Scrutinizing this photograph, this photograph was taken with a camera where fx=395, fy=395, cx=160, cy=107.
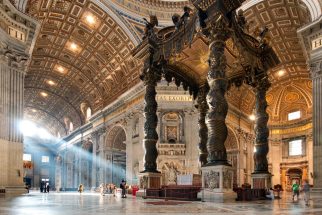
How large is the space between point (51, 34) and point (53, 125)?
74.4ft

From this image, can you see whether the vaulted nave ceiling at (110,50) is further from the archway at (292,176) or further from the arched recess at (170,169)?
the arched recess at (170,169)

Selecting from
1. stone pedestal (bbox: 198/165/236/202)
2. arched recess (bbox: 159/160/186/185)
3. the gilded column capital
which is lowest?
arched recess (bbox: 159/160/186/185)

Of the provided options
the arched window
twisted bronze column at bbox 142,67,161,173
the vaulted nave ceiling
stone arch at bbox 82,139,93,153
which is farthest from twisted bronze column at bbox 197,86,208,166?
stone arch at bbox 82,139,93,153

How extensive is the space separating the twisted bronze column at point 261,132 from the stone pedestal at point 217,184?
3.13 m

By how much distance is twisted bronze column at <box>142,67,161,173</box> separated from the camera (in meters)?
12.5

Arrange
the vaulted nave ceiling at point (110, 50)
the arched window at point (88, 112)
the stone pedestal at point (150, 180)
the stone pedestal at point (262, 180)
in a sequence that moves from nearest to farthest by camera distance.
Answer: the stone pedestal at point (262, 180) < the stone pedestal at point (150, 180) < the vaulted nave ceiling at point (110, 50) < the arched window at point (88, 112)

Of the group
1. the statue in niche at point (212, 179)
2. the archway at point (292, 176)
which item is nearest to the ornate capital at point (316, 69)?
the statue in niche at point (212, 179)

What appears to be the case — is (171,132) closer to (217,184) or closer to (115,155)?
(115,155)

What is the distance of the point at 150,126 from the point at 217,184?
4029 mm

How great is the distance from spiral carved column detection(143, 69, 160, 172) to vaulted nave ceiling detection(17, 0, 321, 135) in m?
8.95

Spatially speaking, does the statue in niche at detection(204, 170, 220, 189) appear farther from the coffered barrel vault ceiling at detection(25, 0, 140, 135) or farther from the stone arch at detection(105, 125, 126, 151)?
the stone arch at detection(105, 125, 126, 151)

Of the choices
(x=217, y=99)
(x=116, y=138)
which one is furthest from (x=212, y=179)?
(x=116, y=138)

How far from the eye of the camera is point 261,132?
39.7 feet

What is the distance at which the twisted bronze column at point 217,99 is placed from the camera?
9.19 meters
